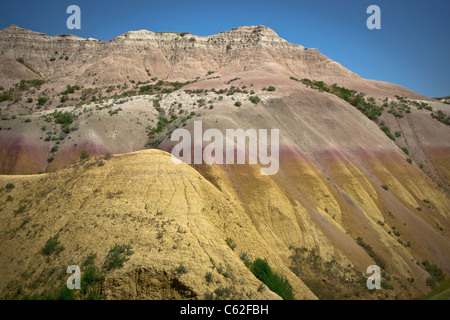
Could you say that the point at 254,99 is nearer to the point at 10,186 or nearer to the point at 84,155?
the point at 84,155

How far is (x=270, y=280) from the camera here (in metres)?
10.5

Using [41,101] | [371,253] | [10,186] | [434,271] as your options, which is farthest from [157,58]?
[434,271]

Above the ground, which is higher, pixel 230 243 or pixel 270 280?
pixel 230 243

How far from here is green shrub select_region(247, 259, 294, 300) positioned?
10.4 meters

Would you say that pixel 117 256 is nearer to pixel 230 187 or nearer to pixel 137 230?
pixel 137 230

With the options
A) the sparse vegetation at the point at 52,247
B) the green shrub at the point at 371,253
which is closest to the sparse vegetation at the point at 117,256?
the sparse vegetation at the point at 52,247

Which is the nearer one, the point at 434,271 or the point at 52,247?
the point at 52,247

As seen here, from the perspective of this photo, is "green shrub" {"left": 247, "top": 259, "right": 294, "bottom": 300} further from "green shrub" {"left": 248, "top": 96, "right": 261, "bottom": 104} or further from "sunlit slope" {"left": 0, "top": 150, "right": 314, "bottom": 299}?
"green shrub" {"left": 248, "top": 96, "right": 261, "bottom": 104}

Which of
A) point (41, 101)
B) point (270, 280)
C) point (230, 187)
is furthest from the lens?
point (41, 101)

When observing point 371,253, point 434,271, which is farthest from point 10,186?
point 434,271

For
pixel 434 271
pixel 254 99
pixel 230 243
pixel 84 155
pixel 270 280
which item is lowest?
pixel 434 271

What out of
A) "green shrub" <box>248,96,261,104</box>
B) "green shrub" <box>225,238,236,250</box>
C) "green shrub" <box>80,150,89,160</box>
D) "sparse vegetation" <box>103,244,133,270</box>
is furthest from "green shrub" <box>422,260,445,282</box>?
"green shrub" <box>80,150,89,160</box>

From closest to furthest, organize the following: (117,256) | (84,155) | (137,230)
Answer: (117,256) → (137,230) → (84,155)
